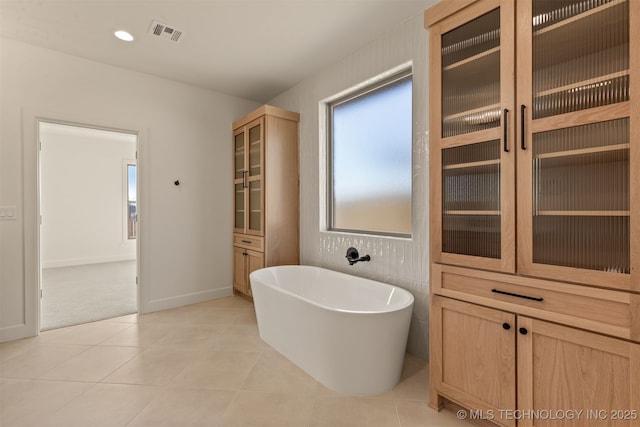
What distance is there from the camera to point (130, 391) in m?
1.88

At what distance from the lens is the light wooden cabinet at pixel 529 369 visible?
1149 millimetres

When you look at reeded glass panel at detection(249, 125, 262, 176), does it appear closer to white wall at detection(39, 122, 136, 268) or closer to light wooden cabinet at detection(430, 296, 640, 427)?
light wooden cabinet at detection(430, 296, 640, 427)

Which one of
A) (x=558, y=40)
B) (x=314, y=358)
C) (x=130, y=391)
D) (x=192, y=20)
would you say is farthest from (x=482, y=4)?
(x=130, y=391)

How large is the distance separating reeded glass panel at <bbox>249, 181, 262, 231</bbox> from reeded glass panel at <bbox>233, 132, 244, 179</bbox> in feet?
1.17

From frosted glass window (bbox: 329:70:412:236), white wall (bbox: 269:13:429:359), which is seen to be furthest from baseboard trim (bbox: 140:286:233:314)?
frosted glass window (bbox: 329:70:412:236)

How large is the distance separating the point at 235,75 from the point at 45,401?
3226 millimetres

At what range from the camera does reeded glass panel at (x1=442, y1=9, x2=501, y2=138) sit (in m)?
1.50

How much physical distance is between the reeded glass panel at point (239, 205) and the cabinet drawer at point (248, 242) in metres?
0.15

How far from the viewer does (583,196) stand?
4.17 feet

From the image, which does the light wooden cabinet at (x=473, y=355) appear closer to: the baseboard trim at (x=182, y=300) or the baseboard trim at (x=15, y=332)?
the baseboard trim at (x=182, y=300)

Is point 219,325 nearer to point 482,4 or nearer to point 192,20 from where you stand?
point 192,20

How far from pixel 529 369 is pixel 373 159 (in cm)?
200

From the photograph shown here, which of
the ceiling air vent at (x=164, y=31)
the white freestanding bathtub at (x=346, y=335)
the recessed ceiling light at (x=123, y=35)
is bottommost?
the white freestanding bathtub at (x=346, y=335)

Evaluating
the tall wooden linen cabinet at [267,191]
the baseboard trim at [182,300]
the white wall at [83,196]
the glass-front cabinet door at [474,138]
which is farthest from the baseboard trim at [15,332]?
the white wall at [83,196]
